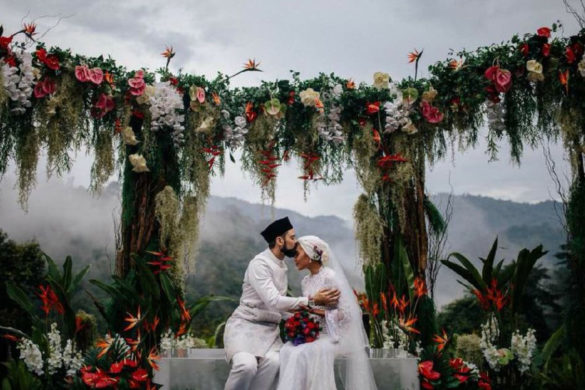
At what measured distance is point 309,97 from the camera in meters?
5.80

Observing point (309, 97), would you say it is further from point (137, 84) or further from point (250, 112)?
point (137, 84)

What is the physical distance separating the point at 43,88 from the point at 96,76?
499mm

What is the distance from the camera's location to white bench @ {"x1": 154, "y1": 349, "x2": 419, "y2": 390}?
15.5 feet

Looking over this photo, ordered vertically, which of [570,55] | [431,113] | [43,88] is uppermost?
[570,55]

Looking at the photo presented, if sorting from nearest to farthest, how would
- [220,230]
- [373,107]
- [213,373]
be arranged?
[213,373] < [373,107] < [220,230]

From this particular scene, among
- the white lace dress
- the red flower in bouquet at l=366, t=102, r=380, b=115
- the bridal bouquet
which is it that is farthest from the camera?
the red flower in bouquet at l=366, t=102, r=380, b=115

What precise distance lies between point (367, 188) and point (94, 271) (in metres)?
17.1

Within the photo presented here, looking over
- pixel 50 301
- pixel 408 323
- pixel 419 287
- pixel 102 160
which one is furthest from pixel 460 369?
pixel 102 160

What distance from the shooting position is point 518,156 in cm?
595

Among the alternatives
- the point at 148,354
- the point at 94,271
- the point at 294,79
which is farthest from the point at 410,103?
the point at 94,271

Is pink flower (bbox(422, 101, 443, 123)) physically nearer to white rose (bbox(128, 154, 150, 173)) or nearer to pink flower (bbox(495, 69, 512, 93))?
pink flower (bbox(495, 69, 512, 93))

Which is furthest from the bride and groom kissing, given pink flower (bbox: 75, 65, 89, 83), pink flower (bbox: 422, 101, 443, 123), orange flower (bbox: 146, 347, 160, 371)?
pink flower (bbox: 75, 65, 89, 83)

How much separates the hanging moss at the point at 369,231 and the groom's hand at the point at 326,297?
1.39 meters

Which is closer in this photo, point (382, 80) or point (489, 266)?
point (489, 266)
